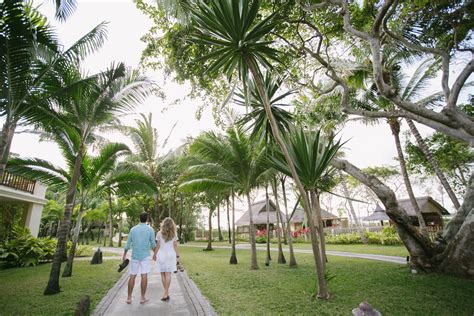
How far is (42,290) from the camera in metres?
6.01

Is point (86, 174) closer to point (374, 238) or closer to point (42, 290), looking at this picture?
point (42, 290)

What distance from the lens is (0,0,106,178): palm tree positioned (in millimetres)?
4289

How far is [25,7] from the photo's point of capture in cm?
445

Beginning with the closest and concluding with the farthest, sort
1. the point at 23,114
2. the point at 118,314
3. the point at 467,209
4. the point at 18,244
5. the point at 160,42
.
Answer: the point at 118,314 → the point at 23,114 → the point at 467,209 → the point at 160,42 → the point at 18,244

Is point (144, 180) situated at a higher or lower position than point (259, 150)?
lower

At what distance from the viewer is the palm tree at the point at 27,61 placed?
14.1 feet

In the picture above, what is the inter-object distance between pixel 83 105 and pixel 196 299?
5.64 meters

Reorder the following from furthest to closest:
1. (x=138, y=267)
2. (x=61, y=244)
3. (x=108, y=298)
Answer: (x=61, y=244) < (x=108, y=298) < (x=138, y=267)

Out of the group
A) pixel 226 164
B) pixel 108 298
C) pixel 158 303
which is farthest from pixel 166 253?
pixel 226 164

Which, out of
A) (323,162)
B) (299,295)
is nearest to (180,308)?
(299,295)

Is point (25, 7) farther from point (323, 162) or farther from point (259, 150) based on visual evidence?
point (259, 150)

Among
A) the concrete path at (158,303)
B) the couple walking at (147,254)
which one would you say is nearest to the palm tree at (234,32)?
the concrete path at (158,303)

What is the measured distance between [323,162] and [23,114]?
6.44 m

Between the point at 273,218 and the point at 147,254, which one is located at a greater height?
the point at 273,218
